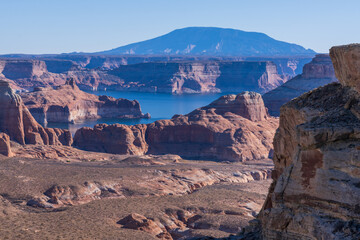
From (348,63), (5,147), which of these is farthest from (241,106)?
(348,63)

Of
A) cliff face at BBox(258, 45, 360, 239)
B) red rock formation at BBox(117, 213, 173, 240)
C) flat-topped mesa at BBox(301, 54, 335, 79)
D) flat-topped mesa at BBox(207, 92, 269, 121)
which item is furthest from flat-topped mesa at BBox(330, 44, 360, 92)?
flat-topped mesa at BBox(301, 54, 335, 79)

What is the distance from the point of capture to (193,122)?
95.1 meters

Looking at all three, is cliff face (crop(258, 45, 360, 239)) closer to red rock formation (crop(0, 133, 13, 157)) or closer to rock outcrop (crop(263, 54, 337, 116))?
red rock formation (crop(0, 133, 13, 157))

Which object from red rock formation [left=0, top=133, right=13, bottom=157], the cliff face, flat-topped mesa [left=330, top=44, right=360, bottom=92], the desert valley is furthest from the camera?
red rock formation [left=0, top=133, right=13, bottom=157]

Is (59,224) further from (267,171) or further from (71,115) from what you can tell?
Answer: (71,115)

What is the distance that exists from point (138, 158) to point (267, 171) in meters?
17.0

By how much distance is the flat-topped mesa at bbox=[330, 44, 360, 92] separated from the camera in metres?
18.8

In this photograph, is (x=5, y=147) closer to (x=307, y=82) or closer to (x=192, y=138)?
(x=192, y=138)

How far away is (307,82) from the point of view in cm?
16388

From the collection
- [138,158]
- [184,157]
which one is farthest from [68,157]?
[184,157]

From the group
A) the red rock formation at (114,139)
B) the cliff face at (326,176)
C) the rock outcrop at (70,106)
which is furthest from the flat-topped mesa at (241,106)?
the cliff face at (326,176)

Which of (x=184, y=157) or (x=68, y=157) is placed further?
(x=184, y=157)

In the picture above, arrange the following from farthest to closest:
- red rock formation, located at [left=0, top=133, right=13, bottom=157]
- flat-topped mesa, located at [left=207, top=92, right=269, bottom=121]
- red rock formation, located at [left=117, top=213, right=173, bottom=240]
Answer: flat-topped mesa, located at [left=207, top=92, right=269, bottom=121] → red rock formation, located at [left=0, top=133, right=13, bottom=157] → red rock formation, located at [left=117, top=213, right=173, bottom=240]

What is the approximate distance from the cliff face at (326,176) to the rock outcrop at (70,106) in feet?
449
